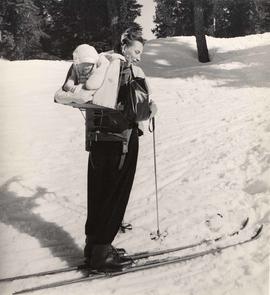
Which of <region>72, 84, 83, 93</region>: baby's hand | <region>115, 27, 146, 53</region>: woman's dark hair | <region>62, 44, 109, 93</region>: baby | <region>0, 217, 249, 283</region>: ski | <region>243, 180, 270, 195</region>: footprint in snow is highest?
<region>115, 27, 146, 53</region>: woman's dark hair

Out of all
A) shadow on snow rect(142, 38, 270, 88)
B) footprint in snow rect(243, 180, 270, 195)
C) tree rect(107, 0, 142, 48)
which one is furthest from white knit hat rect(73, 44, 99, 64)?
tree rect(107, 0, 142, 48)

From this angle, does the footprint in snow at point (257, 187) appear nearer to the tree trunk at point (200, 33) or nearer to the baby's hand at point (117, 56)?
the baby's hand at point (117, 56)

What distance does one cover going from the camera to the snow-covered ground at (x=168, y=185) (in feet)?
9.62

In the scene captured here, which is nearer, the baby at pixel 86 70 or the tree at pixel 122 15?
the baby at pixel 86 70

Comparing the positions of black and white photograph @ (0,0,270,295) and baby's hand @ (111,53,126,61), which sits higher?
baby's hand @ (111,53,126,61)

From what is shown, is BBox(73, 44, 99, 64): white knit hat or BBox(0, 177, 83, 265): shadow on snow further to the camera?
BBox(0, 177, 83, 265): shadow on snow

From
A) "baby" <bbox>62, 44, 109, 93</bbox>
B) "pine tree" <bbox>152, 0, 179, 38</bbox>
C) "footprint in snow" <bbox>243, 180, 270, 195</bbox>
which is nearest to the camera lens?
"baby" <bbox>62, 44, 109, 93</bbox>

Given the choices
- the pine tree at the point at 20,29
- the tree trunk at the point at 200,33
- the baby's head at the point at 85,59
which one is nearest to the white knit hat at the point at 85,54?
the baby's head at the point at 85,59

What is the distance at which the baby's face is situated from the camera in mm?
2832

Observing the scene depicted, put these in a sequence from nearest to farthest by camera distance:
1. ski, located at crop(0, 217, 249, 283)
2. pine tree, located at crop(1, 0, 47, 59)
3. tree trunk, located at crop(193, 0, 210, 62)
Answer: ski, located at crop(0, 217, 249, 283) < tree trunk, located at crop(193, 0, 210, 62) < pine tree, located at crop(1, 0, 47, 59)

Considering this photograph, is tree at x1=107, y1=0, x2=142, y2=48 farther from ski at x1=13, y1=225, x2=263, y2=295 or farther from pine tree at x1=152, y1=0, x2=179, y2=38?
ski at x1=13, y1=225, x2=263, y2=295

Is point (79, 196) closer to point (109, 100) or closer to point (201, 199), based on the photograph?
point (201, 199)

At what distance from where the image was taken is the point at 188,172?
458 cm

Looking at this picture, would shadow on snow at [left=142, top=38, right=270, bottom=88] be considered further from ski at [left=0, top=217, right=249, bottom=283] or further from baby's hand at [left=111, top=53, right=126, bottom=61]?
baby's hand at [left=111, top=53, right=126, bottom=61]
